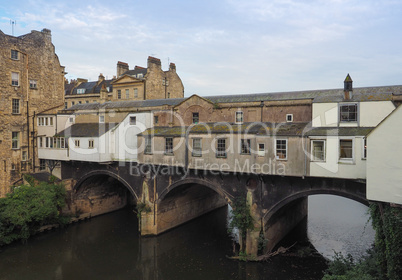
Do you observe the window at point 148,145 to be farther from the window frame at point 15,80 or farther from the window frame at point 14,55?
the window frame at point 14,55

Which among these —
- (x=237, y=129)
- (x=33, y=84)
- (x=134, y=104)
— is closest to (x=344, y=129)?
(x=237, y=129)

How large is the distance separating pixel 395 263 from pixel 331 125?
955cm

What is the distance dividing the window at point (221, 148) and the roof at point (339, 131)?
660 cm

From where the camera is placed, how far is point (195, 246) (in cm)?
2872

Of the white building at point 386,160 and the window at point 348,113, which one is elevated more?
the window at point 348,113

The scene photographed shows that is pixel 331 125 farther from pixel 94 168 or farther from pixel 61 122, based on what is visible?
pixel 61 122

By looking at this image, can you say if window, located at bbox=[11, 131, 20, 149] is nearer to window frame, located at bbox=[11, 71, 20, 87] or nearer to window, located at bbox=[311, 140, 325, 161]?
window frame, located at bbox=[11, 71, 20, 87]

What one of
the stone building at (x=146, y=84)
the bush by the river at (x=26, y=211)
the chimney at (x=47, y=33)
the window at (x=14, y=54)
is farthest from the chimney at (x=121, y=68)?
the bush by the river at (x=26, y=211)

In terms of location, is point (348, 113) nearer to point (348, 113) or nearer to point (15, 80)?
point (348, 113)

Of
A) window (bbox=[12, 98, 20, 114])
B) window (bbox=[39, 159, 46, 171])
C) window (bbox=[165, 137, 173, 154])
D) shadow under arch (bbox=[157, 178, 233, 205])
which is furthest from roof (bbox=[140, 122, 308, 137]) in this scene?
window (bbox=[12, 98, 20, 114])

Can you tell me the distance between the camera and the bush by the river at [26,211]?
26.8 metres

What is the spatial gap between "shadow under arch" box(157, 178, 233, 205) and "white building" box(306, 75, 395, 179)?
782 centimetres

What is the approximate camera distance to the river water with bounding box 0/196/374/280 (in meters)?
23.4

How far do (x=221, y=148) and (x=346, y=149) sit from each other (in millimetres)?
9215
